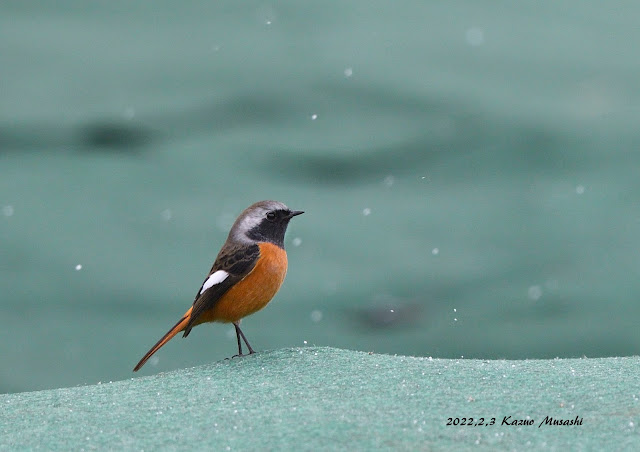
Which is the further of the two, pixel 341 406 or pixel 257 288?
pixel 257 288

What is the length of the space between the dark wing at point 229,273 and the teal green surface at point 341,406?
314mm

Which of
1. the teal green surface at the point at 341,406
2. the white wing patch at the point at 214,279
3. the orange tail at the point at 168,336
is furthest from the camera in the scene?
the white wing patch at the point at 214,279

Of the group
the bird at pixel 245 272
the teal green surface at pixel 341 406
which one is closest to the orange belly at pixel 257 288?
the bird at pixel 245 272

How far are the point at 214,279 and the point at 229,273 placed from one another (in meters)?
0.10

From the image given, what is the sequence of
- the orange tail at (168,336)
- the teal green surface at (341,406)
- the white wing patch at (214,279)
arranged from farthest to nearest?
1. the white wing patch at (214,279)
2. the orange tail at (168,336)
3. the teal green surface at (341,406)

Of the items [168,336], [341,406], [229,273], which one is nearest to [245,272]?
[229,273]

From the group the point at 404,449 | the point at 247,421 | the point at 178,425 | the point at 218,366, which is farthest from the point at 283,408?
the point at 218,366

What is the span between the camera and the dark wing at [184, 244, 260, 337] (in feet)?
15.2

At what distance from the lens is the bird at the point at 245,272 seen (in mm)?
4637

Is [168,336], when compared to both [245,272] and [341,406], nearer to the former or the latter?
[245,272]

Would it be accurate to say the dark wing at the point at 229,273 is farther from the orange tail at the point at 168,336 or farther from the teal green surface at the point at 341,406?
the teal green surface at the point at 341,406

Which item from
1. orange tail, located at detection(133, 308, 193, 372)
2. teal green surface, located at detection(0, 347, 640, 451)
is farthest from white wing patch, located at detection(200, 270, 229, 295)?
teal green surface, located at detection(0, 347, 640, 451)

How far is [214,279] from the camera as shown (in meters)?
4.70

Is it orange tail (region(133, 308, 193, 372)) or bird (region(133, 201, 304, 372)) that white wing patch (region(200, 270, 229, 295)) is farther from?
orange tail (region(133, 308, 193, 372))
